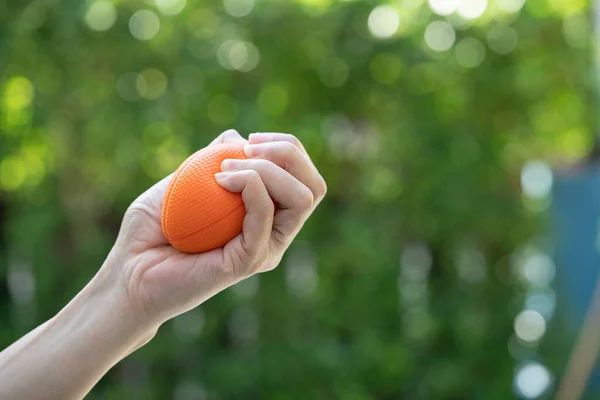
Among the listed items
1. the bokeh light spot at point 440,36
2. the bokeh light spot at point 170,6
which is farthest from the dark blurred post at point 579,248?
the bokeh light spot at point 170,6

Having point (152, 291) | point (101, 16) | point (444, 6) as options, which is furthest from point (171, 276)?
point (444, 6)

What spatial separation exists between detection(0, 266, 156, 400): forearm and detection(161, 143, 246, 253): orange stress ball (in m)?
0.12

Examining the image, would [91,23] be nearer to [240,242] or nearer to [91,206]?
Answer: [91,206]

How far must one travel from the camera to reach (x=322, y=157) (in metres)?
2.62

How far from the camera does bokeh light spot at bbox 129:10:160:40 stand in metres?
2.46

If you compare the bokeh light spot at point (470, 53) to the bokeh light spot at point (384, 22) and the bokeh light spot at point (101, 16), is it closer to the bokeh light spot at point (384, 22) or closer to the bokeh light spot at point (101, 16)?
the bokeh light spot at point (384, 22)

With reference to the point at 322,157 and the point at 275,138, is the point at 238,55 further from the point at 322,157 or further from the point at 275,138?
the point at 275,138

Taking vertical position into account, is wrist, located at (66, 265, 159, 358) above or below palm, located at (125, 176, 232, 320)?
below

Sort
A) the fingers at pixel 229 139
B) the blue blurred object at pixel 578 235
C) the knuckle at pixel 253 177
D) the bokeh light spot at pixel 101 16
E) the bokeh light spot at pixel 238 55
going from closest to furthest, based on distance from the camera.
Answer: the knuckle at pixel 253 177 → the fingers at pixel 229 139 → the bokeh light spot at pixel 101 16 → the bokeh light spot at pixel 238 55 → the blue blurred object at pixel 578 235

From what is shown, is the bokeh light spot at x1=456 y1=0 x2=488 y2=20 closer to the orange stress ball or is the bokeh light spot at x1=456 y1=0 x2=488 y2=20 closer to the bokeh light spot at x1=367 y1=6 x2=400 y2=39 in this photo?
the bokeh light spot at x1=367 y1=6 x2=400 y2=39

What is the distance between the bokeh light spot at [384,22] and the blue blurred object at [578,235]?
0.78 metres

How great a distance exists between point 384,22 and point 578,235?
0.99 m

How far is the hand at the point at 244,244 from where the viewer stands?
101 cm

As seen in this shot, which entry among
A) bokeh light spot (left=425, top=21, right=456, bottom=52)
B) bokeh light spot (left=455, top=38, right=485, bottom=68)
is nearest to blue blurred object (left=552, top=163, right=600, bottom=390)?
bokeh light spot (left=455, top=38, right=485, bottom=68)
